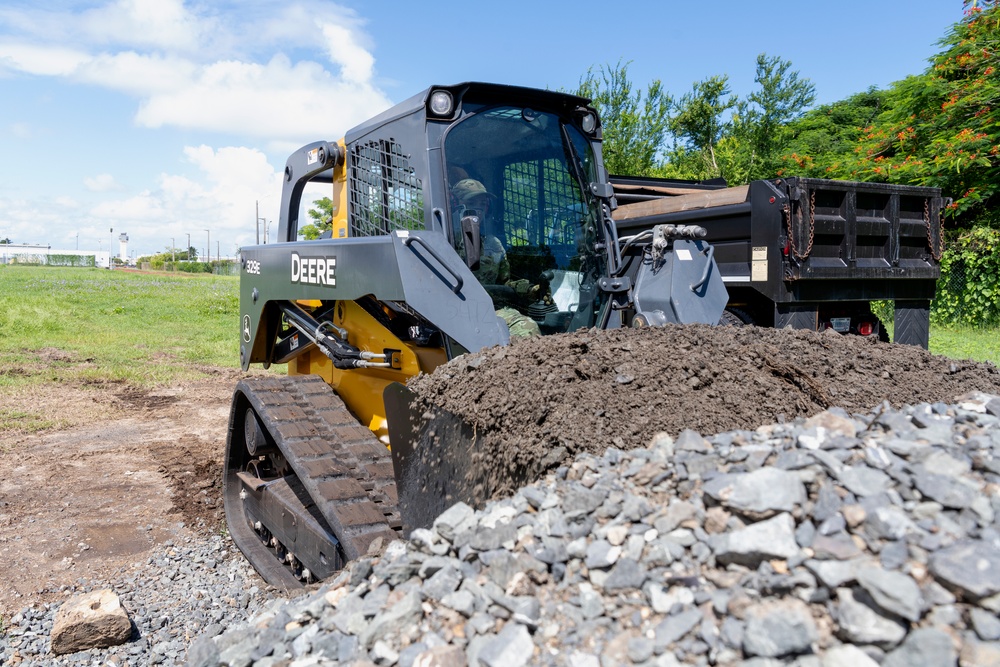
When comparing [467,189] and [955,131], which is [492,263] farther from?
[955,131]

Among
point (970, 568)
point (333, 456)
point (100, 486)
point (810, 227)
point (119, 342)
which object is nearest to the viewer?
point (970, 568)

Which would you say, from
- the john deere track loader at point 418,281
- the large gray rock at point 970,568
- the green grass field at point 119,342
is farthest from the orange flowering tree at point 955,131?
the large gray rock at point 970,568

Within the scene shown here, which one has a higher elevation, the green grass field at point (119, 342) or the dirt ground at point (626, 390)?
the dirt ground at point (626, 390)

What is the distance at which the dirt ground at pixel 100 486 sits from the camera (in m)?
4.84

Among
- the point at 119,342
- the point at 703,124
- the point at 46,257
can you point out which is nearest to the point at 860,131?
the point at 703,124

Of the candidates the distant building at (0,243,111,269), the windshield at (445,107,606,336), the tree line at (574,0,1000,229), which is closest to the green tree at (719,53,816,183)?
the tree line at (574,0,1000,229)

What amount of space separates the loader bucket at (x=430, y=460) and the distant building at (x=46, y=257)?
72812mm

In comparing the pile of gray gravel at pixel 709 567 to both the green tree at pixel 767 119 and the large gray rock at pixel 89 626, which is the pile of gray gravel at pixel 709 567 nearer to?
the large gray rock at pixel 89 626

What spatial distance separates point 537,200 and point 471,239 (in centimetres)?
61

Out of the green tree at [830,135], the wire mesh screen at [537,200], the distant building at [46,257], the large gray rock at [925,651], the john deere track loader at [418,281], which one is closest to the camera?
the large gray rock at [925,651]

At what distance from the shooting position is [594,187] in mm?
4461

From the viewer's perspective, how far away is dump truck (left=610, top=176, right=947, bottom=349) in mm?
7355

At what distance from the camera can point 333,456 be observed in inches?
160

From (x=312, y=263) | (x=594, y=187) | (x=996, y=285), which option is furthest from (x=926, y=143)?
(x=312, y=263)
